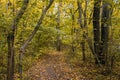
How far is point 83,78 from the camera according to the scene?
11.3 metres

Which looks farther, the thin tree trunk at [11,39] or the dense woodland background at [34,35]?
the dense woodland background at [34,35]

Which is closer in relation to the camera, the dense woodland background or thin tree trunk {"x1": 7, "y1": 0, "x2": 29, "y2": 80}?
thin tree trunk {"x1": 7, "y1": 0, "x2": 29, "y2": 80}

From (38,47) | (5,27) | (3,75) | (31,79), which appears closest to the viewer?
(5,27)

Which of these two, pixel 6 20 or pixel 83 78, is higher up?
pixel 6 20

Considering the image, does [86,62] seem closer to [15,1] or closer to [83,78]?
[83,78]

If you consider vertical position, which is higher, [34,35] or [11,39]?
[11,39]

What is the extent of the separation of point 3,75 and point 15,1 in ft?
11.5

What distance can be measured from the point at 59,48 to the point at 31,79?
62.0ft

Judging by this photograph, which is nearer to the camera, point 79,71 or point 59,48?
point 79,71

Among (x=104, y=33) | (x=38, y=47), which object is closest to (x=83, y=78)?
(x=104, y=33)

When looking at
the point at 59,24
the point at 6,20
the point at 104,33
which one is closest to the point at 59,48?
the point at 59,24

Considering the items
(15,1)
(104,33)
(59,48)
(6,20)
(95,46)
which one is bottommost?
(59,48)

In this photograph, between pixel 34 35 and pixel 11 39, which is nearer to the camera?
pixel 11 39

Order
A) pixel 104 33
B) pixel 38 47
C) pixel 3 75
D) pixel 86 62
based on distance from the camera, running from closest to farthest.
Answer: pixel 3 75, pixel 104 33, pixel 86 62, pixel 38 47
